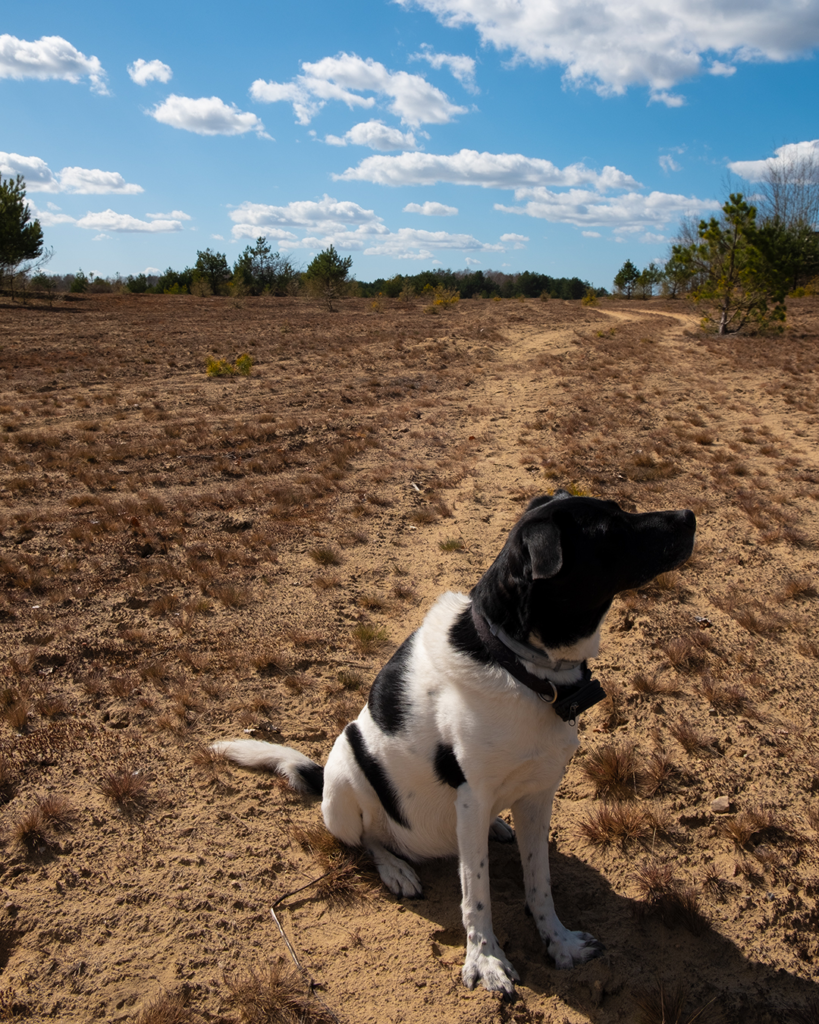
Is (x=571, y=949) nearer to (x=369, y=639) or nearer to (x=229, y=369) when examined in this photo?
(x=369, y=639)

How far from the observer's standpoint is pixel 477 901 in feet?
7.15

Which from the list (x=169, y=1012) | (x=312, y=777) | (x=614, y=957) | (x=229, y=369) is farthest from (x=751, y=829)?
(x=229, y=369)

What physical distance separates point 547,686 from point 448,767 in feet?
1.58

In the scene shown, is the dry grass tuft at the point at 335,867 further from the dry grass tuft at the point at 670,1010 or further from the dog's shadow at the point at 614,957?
the dry grass tuft at the point at 670,1010

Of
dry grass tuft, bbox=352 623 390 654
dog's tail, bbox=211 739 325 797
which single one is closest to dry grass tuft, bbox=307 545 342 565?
dry grass tuft, bbox=352 623 390 654

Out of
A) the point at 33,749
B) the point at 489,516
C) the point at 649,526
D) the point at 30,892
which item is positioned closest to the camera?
the point at 649,526

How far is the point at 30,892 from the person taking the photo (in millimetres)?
2482

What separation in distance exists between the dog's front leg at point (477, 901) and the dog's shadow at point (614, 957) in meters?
0.11

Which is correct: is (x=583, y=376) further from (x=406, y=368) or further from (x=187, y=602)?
(x=187, y=602)

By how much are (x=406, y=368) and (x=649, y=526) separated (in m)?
14.8

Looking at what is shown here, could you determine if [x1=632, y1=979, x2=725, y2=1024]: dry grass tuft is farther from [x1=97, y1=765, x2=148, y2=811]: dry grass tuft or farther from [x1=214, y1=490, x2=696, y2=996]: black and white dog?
[x1=97, y1=765, x2=148, y2=811]: dry grass tuft

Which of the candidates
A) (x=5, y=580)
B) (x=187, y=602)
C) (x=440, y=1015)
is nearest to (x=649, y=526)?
(x=440, y=1015)

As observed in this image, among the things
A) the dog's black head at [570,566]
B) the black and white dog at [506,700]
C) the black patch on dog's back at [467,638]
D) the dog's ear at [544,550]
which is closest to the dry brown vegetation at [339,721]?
the black and white dog at [506,700]

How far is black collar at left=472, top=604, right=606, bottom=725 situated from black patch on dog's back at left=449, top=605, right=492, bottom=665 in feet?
0.10
